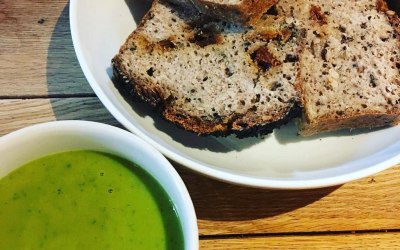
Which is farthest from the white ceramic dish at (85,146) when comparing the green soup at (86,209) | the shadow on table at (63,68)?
the shadow on table at (63,68)

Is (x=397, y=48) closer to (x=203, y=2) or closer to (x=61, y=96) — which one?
(x=203, y=2)

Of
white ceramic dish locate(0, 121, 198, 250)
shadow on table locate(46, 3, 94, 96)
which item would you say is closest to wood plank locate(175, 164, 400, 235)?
white ceramic dish locate(0, 121, 198, 250)

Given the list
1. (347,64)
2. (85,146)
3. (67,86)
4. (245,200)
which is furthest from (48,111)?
(347,64)

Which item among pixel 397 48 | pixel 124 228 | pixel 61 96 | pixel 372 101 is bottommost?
pixel 61 96

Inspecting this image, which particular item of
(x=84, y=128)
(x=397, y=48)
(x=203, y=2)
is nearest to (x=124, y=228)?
(x=84, y=128)

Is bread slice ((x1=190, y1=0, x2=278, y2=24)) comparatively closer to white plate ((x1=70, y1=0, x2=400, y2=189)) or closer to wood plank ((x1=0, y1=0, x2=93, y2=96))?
white plate ((x1=70, y1=0, x2=400, y2=189))

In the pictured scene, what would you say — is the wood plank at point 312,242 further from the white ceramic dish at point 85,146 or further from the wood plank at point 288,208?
the white ceramic dish at point 85,146
